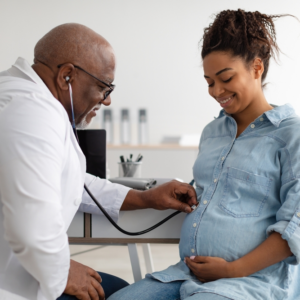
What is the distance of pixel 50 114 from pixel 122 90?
2.97 m

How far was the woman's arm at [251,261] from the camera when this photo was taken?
0.90 m

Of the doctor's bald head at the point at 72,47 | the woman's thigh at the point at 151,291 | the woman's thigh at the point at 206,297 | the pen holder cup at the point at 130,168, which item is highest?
the doctor's bald head at the point at 72,47

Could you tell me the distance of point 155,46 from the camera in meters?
3.68

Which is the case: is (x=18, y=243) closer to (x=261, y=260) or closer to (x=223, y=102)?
(x=261, y=260)

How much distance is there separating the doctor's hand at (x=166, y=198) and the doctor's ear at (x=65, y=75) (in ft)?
1.36

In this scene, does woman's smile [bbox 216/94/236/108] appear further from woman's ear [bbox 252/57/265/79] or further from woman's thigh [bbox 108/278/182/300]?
woman's thigh [bbox 108/278/182/300]

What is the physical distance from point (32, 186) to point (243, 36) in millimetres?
803

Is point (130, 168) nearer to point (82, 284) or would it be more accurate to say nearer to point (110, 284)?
point (110, 284)

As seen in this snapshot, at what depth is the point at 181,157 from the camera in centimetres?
338

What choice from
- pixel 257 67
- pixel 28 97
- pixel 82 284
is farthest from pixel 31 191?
pixel 257 67

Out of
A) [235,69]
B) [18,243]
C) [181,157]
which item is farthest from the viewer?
[181,157]

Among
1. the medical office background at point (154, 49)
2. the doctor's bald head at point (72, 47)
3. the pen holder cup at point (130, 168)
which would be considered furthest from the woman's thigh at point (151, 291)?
the medical office background at point (154, 49)

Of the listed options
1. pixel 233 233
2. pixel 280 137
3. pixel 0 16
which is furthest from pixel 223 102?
pixel 0 16

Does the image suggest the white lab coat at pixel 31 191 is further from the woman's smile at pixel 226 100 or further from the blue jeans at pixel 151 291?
the woman's smile at pixel 226 100
